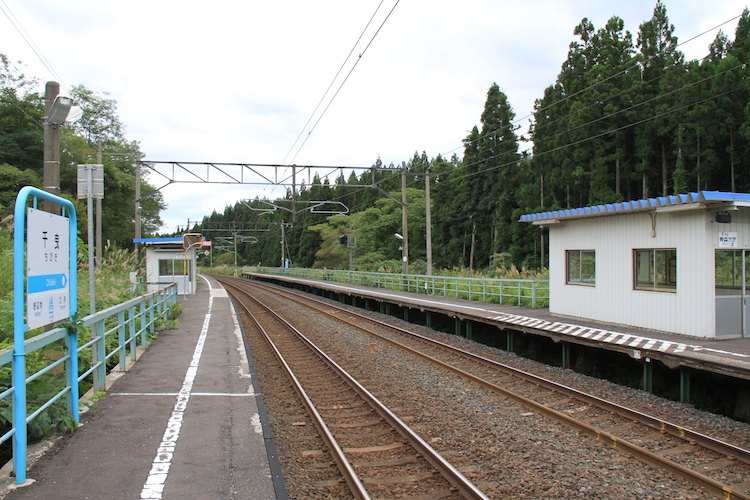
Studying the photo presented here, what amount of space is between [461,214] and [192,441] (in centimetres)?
5007

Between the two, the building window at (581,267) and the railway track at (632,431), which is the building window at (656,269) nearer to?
the building window at (581,267)

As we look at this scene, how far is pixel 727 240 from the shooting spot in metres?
9.79

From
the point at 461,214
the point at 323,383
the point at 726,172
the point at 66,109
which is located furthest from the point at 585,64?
the point at 66,109

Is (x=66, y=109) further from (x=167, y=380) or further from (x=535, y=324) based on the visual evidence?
(x=535, y=324)

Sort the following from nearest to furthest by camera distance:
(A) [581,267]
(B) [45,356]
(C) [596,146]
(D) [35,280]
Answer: (D) [35,280] → (B) [45,356] → (A) [581,267] → (C) [596,146]

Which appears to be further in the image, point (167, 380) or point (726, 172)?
point (726, 172)

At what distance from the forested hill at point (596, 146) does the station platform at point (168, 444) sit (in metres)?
15.1

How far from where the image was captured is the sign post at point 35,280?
154 inches

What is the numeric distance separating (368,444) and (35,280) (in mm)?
3678

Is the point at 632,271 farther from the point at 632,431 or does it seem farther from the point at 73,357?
the point at 73,357

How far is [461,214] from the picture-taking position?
54.1 metres

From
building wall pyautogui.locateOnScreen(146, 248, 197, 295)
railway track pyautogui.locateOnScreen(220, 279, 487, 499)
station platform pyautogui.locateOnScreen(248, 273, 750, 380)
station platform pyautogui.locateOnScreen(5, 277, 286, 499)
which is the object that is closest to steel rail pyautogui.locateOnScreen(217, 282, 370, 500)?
railway track pyautogui.locateOnScreen(220, 279, 487, 499)

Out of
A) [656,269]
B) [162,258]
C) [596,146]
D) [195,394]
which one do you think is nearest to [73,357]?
[195,394]

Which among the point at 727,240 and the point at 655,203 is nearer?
the point at 727,240
